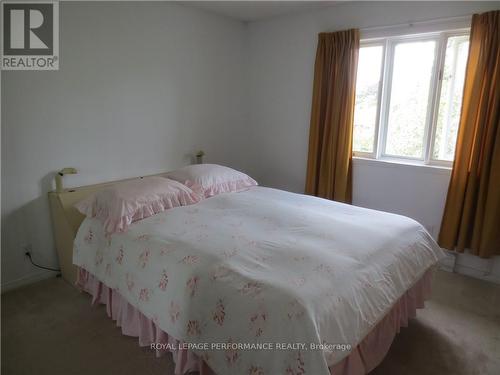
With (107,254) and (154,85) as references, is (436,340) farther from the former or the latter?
(154,85)

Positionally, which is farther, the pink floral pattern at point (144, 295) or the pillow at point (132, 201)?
the pillow at point (132, 201)

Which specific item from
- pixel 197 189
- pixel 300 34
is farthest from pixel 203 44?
pixel 197 189

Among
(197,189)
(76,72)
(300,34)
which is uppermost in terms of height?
(300,34)

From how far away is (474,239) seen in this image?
8.98ft

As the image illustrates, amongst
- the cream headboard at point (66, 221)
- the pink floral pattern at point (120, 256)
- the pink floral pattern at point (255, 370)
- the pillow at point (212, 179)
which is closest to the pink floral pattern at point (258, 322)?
the pink floral pattern at point (255, 370)

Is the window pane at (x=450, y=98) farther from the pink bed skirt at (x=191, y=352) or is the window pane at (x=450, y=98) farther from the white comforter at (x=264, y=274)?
the pink bed skirt at (x=191, y=352)

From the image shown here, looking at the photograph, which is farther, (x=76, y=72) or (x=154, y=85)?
(x=154, y=85)

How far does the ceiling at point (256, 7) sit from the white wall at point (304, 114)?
0.39ft

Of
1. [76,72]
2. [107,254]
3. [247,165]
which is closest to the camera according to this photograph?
[107,254]

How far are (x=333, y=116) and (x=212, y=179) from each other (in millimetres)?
1437

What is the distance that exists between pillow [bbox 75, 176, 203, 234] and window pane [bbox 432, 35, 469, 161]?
2268mm

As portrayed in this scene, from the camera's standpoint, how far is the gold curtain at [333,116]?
3.25m

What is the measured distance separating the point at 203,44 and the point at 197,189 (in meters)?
1.77

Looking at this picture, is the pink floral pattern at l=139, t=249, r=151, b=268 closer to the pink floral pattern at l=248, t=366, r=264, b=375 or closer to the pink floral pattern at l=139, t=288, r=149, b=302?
the pink floral pattern at l=139, t=288, r=149, b=302
